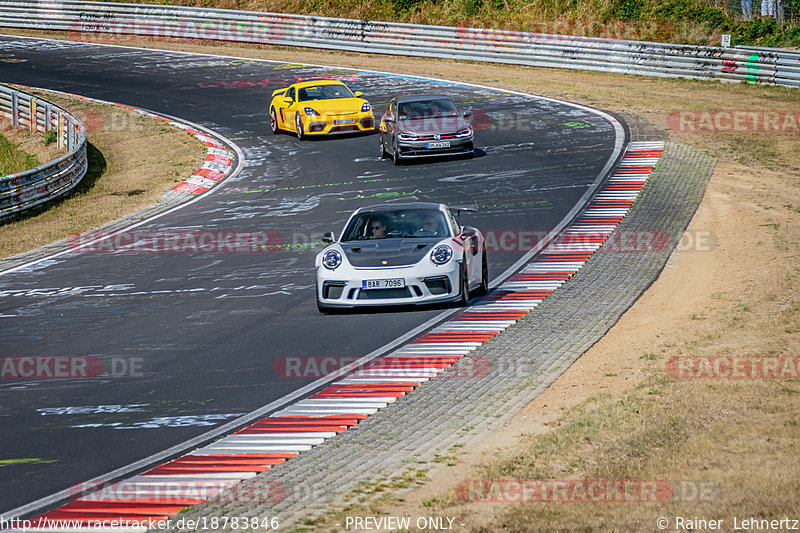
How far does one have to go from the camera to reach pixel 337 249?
1303 centimetres

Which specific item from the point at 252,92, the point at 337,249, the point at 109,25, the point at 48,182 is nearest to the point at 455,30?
the point at 252,92

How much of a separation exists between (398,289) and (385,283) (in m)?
0.17

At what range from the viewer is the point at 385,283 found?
12.4 metres

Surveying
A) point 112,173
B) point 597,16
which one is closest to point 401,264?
point 112,173

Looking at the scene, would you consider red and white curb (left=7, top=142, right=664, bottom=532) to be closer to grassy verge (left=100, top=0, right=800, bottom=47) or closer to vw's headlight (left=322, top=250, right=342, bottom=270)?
vw's headlight (left=322, top=250, right=342, bottom=270)

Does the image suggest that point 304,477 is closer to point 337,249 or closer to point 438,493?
point 438,493

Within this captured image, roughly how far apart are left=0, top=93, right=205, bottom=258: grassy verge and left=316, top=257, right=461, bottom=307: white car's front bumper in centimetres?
839

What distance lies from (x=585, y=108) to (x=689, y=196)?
1056 centimetres

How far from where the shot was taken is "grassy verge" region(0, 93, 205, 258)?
2061 centimetres

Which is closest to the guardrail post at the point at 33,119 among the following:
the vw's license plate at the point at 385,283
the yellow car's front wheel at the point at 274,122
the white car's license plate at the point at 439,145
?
the yellow car's front wheel at the point at 274,122

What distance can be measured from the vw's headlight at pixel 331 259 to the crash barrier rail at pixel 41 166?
36.1 ft

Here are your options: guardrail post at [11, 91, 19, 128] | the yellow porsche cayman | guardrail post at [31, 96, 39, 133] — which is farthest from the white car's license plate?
guardrail post at [11, 91, 19, 128]

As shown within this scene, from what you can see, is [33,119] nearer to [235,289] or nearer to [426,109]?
[426,109]

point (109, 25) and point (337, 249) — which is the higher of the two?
point (109, 25)
